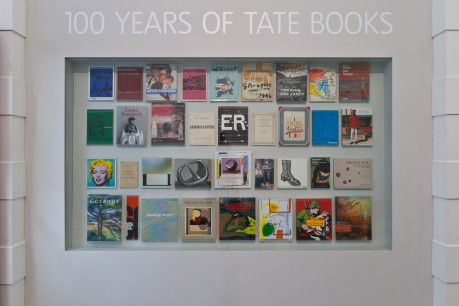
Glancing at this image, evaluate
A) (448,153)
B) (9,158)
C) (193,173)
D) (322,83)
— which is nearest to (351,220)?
(448,153)

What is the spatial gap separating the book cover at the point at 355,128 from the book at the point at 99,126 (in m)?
1.70

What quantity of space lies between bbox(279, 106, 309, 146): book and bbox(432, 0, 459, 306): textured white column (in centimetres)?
91

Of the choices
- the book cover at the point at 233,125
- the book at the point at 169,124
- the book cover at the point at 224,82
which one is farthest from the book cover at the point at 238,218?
the book cover at the point at 224,82

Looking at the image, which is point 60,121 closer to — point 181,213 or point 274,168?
point 181,213

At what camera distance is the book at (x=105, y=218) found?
303 centimetres

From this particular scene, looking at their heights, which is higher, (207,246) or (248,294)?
(207,246)

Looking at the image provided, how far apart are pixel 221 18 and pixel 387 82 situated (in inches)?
50.5

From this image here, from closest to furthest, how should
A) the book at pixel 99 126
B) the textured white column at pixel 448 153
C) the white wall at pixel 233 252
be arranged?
the textured white column at pixel 448 153 → the white wall at pixel 233 252 → the book at pixel 99 126

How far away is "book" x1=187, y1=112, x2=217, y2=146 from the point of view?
3.02 meters

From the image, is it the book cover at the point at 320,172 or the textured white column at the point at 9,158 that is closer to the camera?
the textured white column at the point at 9,158

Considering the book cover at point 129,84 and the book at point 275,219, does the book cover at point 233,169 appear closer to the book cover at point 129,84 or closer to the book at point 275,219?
the book at point 275,219

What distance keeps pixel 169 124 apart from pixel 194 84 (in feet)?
1.13

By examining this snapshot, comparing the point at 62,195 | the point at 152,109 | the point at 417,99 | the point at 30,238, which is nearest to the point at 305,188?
the point at 417,99

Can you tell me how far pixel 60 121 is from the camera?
296 cm
